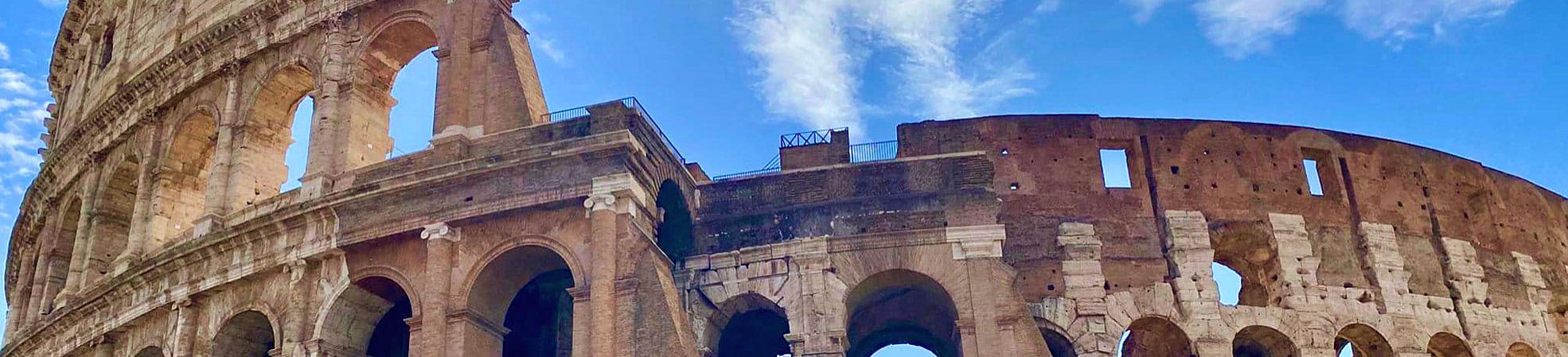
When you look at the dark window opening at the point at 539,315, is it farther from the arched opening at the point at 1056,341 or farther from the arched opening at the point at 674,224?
the arched opening at the point at 1056,341

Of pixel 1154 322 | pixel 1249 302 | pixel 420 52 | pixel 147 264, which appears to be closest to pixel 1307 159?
pixel 1249 302

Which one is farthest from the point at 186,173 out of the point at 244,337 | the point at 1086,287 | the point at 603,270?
the point at 1086,287

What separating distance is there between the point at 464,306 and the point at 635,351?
2321 mm

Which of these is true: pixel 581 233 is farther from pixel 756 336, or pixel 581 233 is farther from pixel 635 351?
pixel 756 336

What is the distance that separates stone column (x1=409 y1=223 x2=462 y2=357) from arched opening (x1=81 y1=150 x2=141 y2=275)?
7784mm

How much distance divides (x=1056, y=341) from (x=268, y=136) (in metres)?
11.6

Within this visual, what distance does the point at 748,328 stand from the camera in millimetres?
19656

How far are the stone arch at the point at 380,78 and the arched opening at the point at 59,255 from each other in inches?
246

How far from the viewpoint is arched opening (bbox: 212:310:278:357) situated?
18.1m

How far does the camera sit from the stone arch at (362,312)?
17172mm

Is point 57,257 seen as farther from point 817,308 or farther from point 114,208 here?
point 817,308

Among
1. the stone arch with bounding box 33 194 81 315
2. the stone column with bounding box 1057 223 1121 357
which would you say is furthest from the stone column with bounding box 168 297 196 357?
the stone column with bounding box 1057 223 1121 357

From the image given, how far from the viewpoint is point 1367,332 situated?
66.6 ft

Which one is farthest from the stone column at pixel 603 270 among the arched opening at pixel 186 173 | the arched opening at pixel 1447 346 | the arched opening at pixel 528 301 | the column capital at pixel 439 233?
the arched opening at pixel 1447 346
